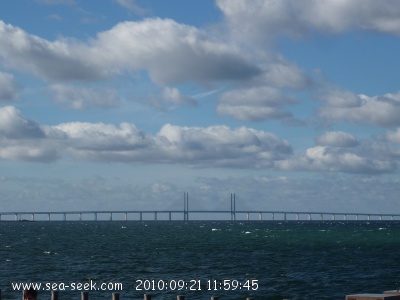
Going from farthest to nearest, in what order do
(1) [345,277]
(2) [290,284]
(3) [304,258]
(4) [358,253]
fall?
1. (4) [358,253]
2. (3) [304,258]
3. (1) [345,277]
4. (2) [290,284]

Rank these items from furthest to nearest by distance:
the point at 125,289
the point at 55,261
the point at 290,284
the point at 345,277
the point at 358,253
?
1. the point at 358,253
2. the point at 55,261
3. the point at 345,277
4. the point at 290,284
5. the point at 125,289

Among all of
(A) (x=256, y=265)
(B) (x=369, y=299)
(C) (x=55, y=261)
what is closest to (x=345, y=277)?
(A) (x=256, y=265)

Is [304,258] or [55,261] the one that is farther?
[304,258]

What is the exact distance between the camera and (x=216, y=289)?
52000mm

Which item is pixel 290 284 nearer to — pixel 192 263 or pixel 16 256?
pixel 192 263

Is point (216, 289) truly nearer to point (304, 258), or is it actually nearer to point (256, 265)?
point (256, 265)

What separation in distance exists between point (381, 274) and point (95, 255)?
3370cm

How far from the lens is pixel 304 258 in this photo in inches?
3290

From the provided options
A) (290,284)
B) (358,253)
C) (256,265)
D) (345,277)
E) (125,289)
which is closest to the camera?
(125,289)

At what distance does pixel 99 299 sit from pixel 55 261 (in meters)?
33.0

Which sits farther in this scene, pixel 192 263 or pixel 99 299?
pixel 192 263

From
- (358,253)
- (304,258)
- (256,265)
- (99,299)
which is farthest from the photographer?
(358,253)

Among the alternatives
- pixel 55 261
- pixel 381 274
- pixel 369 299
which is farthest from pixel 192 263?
pixel 369 299

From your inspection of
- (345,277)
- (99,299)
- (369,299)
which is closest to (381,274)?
(345,277)
